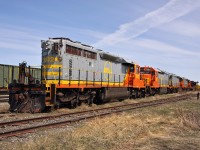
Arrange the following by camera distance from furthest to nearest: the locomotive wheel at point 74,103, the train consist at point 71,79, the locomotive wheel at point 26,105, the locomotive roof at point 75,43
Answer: the locomotive wheel at point 74,103
the locomotive roof at point 75,43
the train consist at point 71,79
the locomotive wheel at point 26,105

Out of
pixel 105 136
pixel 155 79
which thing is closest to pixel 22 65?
pixel 105 136

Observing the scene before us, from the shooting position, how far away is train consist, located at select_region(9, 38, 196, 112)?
15383 millimetres

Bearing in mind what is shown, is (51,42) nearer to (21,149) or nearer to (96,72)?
(96,72)

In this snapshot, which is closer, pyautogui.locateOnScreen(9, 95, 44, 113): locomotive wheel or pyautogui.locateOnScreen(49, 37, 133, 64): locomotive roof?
pyautogui.locateOnScreen(9, 95, 44, 113): locomotive wheel

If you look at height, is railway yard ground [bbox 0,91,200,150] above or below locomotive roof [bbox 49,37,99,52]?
below

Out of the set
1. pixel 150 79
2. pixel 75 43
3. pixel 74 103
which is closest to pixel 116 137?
pixel 74 103

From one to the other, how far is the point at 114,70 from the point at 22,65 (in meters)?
9.19

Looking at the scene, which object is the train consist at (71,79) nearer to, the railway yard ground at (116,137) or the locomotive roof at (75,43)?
the locomotive roof at (75,43)

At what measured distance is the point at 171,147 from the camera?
7.46m

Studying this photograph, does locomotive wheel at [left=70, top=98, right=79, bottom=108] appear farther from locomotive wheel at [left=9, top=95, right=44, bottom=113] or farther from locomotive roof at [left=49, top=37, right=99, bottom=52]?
locomotive roof at [left=49, top=37, right=99, bottom=52]

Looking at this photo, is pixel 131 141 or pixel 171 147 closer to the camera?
pixel 171 147

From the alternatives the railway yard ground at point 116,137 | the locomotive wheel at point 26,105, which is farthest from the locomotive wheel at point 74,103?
the railway yard ground at point 116,137

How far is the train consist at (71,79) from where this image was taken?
15.4 meters

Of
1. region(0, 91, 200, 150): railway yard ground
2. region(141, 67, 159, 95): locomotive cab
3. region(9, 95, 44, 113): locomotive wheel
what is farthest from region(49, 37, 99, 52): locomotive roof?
region(141, 67, 159, 95): locomotive cab
